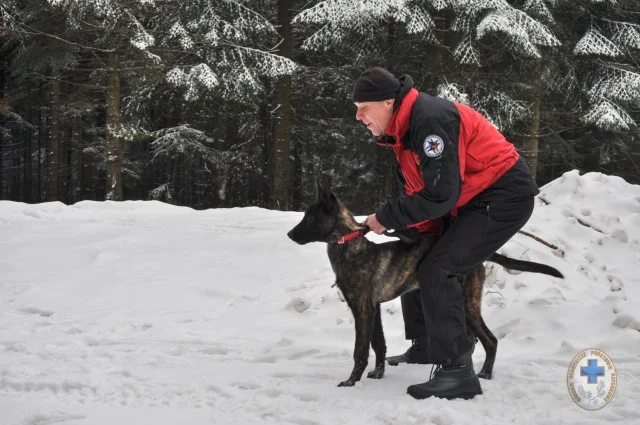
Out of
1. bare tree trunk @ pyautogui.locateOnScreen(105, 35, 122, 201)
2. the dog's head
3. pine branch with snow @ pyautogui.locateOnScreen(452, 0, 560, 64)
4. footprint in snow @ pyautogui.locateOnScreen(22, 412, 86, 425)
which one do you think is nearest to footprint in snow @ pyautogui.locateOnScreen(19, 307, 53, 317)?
footprint in snow @ pyautogui.locateOnScreen(22, 412, 86, 425)

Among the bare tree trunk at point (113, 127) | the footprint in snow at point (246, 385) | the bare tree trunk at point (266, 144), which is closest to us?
the footprint in snow at point (246, 385)

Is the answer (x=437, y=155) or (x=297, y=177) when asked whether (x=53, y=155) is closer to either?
(x=297, y=177)

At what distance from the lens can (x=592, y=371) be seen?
369cm

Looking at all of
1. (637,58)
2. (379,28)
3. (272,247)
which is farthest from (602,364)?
(637,58)

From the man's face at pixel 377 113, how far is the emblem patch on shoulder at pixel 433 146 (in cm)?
37

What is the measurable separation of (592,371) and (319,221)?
6.30 feet

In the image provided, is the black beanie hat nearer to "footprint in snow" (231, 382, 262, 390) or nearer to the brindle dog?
the brindle dog

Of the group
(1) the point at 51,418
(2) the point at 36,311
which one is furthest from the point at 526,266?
(2) the point at 36,311

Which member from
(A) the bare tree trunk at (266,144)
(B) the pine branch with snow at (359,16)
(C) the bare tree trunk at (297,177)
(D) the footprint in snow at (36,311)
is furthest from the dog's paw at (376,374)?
(C) the bare tree trunk at (297,177)

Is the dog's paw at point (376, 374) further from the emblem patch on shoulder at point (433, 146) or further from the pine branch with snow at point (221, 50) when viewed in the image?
the pine branch with snow at point (221, 50)

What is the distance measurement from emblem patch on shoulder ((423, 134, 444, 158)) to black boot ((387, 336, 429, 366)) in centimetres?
158

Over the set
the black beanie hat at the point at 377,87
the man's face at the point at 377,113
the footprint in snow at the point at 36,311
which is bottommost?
the footprint in snow at the point at 36,311

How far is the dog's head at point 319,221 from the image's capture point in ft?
12.9

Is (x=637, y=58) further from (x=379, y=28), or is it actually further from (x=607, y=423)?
(x=607, y=423)
